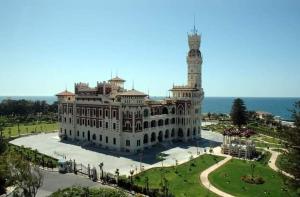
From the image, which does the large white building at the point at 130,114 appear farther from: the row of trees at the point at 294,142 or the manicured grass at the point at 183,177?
the row of trees at the point at 294,142

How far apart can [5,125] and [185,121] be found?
63290 mm

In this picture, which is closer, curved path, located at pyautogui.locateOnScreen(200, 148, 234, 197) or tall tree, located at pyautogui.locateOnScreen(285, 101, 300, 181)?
tall tree, located at pyautogui.locateOnScreen(285, 101, 300, 181)

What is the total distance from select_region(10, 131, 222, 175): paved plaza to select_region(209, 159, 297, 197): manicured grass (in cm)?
988

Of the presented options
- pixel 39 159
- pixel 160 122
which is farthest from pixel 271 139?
pixel 39 159

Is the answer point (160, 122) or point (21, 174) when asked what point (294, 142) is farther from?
point (160, 122)

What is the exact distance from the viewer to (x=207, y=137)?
286 feet

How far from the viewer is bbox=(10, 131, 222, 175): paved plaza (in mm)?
59812

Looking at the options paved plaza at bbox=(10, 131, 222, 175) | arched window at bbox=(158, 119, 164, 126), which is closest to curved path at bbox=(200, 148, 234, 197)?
paved plaza at bbox=(10, 131, 222, 175)

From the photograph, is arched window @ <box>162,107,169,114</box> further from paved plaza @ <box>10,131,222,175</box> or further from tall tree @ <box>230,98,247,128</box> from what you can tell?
tall tree @ <box>230,98,247,128</box>

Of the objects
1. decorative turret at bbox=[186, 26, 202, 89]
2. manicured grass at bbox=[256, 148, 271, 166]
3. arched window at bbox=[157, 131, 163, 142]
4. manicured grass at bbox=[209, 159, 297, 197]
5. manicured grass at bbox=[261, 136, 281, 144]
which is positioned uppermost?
decorative turret at bbox=[186, 26, 202, 89]

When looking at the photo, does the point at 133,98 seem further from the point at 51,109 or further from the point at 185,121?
the point at 51,109

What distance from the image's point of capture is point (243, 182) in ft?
159

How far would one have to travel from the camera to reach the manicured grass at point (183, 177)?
1762 inches

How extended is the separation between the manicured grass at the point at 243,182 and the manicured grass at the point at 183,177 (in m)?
2.73
